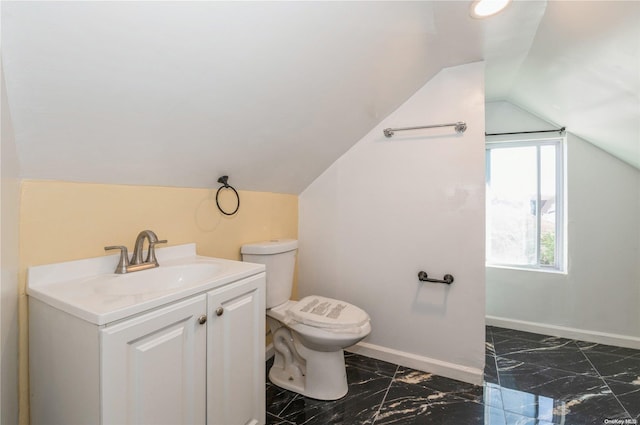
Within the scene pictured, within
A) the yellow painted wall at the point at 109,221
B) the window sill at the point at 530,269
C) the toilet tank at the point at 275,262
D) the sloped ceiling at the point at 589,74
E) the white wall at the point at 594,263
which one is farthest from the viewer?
the window sill at the point at 530,269

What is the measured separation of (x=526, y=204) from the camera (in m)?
2.53

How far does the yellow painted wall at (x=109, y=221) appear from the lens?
0.95m

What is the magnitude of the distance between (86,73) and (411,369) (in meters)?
2.26

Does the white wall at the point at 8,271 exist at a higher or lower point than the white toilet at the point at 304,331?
higher

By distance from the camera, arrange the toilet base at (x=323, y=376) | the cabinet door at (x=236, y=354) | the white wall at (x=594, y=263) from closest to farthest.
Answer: the cabinet door at (x=236, y=354) → the toilet base at (x=323, y=376) → the white wall at (x=594, y=263)

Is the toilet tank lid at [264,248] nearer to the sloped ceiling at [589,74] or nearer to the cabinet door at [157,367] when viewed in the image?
the cabinet door at [157,367]

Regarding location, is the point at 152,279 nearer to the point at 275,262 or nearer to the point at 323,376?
the point at 275,262

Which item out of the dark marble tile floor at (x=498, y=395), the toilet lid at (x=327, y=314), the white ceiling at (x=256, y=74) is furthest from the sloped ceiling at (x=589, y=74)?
the toilet lid at (x=327, y=314)

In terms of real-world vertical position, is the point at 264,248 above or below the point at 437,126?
below

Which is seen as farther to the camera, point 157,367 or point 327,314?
point 327,314

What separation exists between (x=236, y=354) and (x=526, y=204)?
8.75ft

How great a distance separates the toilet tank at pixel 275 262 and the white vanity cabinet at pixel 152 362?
51 cm

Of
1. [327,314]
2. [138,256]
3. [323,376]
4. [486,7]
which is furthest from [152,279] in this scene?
[486,7]

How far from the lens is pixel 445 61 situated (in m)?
1.77
